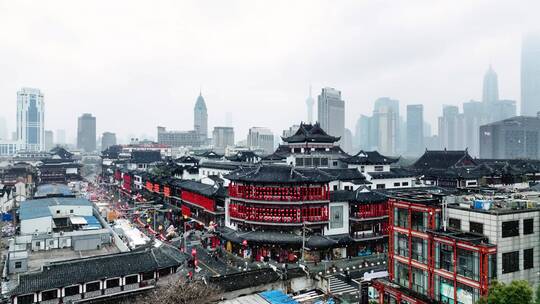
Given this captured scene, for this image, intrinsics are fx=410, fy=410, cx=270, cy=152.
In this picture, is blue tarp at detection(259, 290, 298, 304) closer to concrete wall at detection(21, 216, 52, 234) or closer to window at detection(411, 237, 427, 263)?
window at detection(411, 237, 427, 263)

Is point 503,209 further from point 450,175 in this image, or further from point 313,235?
point 450,175

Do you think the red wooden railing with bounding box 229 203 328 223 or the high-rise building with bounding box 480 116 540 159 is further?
the high-rise building with bounding box 480 116 540 159

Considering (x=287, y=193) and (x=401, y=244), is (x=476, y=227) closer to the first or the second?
(x=401, y=244)

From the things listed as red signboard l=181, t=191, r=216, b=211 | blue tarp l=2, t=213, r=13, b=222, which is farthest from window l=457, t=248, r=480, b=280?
blue tarp l=2, t=213, r=13, b=222

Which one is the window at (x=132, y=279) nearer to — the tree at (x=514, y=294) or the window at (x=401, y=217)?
the window at (x=401, y=217)

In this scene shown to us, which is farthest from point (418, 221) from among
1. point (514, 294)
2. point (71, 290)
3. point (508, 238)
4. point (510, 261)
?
point (71, 290)

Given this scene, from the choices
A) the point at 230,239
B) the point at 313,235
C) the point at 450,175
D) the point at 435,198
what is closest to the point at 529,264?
the point at 435,198
